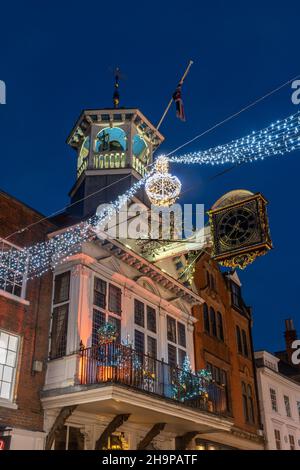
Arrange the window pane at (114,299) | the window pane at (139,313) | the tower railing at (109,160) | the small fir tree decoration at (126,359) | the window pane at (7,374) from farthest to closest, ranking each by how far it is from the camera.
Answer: the tower railing at (109,160) < the window pane at (139,313) < the window pane at (114,299) < the small fir tree decoration at (126,359) < the window pane at (7,374)

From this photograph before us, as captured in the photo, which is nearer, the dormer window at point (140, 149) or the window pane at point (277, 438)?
the dormer window at point (140, 149)

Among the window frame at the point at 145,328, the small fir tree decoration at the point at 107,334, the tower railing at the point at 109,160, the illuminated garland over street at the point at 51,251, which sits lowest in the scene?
the small fir tree decoration at the point at 107,334

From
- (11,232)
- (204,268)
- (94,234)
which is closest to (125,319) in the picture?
(94,234)

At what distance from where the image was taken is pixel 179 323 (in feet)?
66.8

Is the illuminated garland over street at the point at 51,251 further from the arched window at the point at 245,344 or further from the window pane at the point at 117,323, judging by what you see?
the arched window at the point at 245,344

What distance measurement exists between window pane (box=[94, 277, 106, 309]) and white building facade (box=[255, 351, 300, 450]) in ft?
42.7

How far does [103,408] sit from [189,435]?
16.2ft

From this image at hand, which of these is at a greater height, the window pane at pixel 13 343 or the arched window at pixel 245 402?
the arched window at pixel 245 402

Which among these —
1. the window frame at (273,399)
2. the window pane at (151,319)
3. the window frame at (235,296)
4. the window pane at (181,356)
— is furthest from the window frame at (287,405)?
the window pane at (151,319)

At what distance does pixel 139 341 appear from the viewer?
693 inches

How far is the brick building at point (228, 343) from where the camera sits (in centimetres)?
A: 2216

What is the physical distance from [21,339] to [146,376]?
379 centimetres

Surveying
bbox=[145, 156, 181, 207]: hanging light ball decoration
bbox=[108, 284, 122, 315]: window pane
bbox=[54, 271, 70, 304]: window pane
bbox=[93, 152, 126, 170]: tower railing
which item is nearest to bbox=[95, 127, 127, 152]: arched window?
bbox=[93, 152, 126, 170]: tower railing

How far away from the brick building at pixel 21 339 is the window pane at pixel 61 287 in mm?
246
